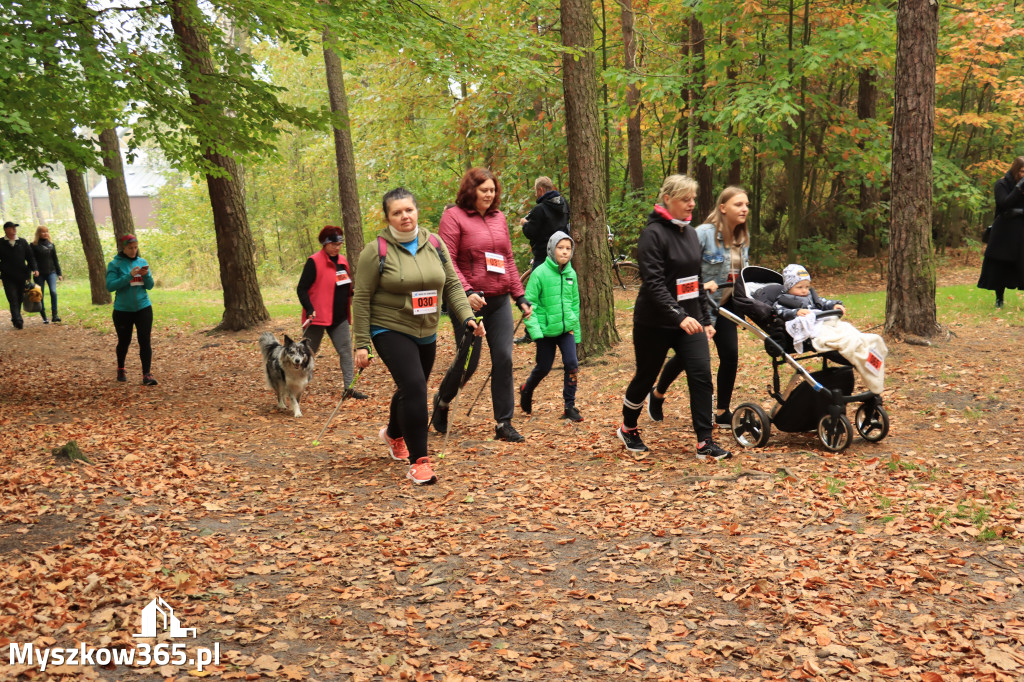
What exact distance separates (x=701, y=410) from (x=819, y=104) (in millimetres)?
Answer: 11040

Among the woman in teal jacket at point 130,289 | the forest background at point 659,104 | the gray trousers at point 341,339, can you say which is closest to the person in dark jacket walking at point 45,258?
the forest background at point 659,104

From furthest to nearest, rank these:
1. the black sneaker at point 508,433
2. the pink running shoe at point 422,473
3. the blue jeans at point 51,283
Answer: the blue jeans at point 51,283, the black sneaker at point 508,433, the pink running shoe at point 422,473

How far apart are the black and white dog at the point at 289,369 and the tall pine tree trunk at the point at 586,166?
144 inches

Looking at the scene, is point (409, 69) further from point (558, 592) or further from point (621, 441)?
point (558, 592)

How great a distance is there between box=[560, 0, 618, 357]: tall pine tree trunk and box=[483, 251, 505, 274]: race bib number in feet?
11.6

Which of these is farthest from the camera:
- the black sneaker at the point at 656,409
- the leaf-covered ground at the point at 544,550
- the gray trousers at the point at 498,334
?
the black sneaker at the point at 656,409

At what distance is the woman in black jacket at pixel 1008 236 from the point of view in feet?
33.8

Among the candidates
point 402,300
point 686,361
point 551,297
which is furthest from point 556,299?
point 402,300

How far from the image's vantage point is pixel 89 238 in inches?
787

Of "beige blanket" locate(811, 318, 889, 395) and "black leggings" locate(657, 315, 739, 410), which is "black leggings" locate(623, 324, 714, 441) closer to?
"black leggings" locate(657, 315, 739, 410)

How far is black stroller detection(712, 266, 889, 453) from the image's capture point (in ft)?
19.3

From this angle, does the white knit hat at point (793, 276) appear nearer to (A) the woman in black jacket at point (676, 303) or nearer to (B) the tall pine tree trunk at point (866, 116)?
(A) the woman in black jacket at point (676, 303)

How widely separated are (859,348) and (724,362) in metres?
1.22

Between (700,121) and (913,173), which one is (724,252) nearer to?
(913,173)
